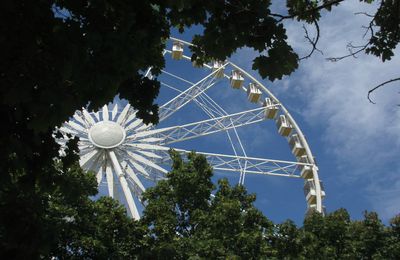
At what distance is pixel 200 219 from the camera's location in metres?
16.5

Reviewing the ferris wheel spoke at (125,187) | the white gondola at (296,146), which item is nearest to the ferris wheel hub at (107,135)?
the ferris wheel spoke at (125,187)

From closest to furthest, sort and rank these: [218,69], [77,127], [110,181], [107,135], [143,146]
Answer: [110,181]
[107,135]
[143,146]
[77,127]
[218,69]

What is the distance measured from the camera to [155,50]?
8211 mm

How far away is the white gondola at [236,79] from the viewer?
2994 centimetres

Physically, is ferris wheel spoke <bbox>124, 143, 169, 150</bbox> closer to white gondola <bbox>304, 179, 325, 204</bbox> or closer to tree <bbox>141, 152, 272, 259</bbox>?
tree <bbox>141, 152, 272, 259</bbox>

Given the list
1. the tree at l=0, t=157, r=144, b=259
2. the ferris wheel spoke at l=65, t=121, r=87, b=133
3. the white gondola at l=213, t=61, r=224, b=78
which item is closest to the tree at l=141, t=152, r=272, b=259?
the tree at l=0, t=157, r=144, b=259

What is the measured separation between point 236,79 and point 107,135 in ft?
29.5

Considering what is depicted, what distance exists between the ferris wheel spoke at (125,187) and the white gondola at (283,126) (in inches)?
380

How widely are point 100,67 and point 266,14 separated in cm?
195

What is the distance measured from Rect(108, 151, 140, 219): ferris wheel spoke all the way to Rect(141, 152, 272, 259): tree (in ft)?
7.73

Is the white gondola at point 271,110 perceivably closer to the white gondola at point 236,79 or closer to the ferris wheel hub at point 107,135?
the white gondola at point 236,79

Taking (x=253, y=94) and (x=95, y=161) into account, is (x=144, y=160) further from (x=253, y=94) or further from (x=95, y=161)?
(x=253, y=94)

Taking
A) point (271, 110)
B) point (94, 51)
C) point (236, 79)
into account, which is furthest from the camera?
point (236, 79)

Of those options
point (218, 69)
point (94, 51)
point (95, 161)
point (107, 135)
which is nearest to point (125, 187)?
point (95, 161)
